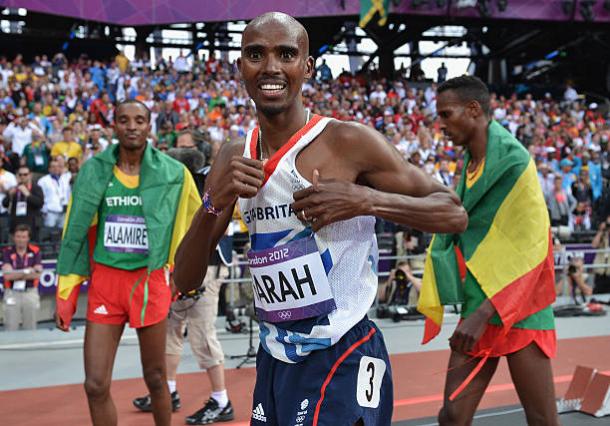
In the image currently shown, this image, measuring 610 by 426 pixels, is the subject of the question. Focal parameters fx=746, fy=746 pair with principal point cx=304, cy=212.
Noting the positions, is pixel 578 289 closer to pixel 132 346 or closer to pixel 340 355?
pixel 132 346

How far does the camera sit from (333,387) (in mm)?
2281

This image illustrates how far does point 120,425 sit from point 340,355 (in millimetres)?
3277

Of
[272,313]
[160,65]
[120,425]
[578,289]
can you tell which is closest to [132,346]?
[120,425]

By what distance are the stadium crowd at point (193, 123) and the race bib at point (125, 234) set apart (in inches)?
74.0

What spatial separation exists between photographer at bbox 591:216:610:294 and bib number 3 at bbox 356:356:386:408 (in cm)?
988

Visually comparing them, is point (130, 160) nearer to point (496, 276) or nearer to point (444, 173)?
point (496, 276)

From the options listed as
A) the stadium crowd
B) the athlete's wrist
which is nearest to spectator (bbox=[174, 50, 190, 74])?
the stadium crowd

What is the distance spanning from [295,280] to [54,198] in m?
8.42

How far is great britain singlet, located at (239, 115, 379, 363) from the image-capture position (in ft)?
7.50

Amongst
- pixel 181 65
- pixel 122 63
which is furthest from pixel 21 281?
pixel 181 65

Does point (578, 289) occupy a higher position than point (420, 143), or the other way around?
point (420, 143)

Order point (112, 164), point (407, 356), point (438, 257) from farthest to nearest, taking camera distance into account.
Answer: point (407, 356) → point (112, 164) → point (438, 257)

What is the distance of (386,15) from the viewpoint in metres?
25.2

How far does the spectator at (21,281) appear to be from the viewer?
8.04 meters
